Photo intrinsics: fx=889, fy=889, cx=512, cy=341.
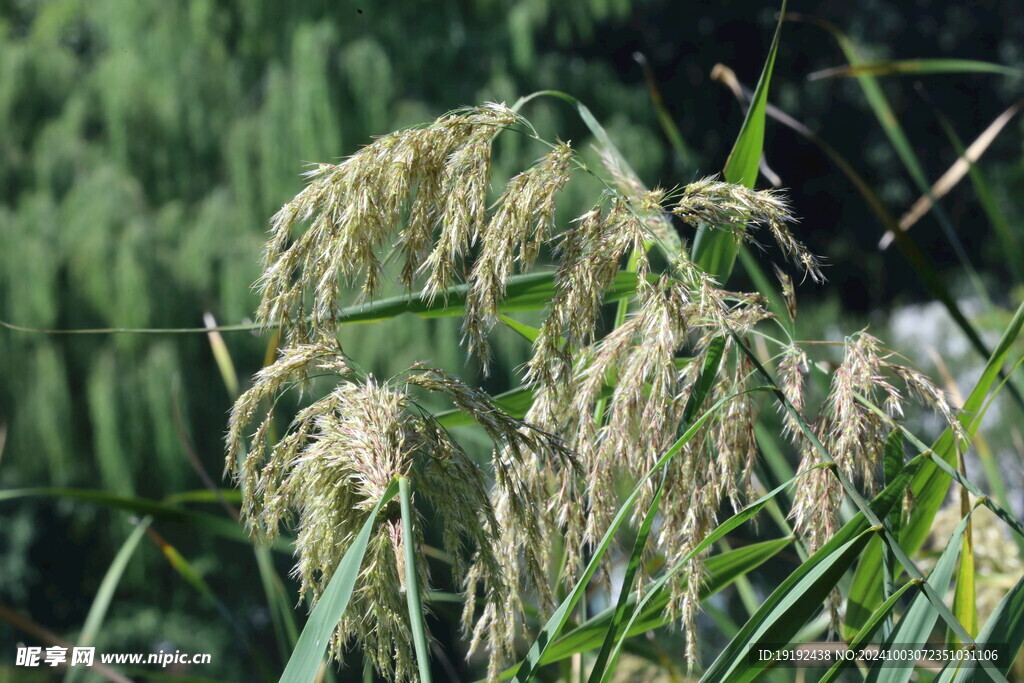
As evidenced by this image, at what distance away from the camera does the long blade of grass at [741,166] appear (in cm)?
97

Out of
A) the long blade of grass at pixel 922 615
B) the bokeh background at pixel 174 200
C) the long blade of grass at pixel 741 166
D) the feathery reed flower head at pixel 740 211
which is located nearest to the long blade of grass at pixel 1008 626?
the long blade of grass at pixel 922 615

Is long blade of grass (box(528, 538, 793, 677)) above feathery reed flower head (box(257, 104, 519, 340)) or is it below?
below

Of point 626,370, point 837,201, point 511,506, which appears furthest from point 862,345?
point 837,201

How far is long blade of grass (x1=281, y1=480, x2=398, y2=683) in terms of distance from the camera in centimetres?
59

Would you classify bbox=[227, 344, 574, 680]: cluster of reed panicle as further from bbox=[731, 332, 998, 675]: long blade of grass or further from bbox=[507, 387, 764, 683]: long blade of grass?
bbox=[731, 332, 998, 675]: long blade of grass

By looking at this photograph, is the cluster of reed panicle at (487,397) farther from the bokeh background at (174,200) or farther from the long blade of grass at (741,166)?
the bokeh background at (174,200)

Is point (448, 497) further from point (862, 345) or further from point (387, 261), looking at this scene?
point (862, 345)

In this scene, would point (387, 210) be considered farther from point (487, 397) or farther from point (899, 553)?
point (899, 553)

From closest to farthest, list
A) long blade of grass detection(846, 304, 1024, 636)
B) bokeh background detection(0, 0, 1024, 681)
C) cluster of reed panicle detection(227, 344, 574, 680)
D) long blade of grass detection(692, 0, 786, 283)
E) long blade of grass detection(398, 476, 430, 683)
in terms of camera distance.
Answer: long blade of grass detection(398, 476, 430, 683)
cluster of reed panicle detection(227, 344, 574, 680)
long blade of grass detection(846, 304, 1024, 636)
long blade of grass detection(692, 0, 786, 283)
bokeh background detection(0, 0, 1024, 681)

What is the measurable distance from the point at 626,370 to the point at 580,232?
132mm

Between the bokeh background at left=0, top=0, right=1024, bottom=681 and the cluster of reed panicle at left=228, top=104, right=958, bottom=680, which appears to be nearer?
the cluster of reed panicle at left=228, top=104, right=958, bottom=680

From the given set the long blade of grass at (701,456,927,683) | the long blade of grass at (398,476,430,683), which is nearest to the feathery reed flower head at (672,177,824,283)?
the long blade of grass at (701,456,927,683)

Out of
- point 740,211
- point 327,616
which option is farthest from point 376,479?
point 740,211

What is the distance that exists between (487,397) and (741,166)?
47 cm
